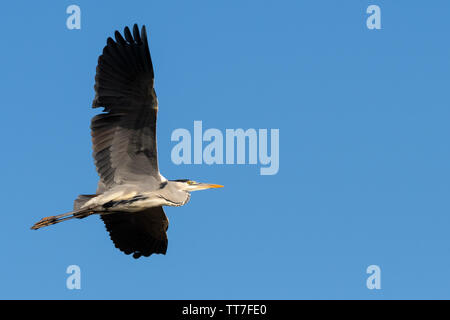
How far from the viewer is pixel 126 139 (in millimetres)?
12758

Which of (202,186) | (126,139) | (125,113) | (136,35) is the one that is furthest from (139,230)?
(136,35)

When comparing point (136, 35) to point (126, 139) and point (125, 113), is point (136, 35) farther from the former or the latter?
point (126, 139)

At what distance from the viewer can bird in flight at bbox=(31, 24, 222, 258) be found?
40.4ft

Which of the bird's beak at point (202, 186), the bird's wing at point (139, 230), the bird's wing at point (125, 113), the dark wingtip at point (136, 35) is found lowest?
the bird's wing at point (139, 230)

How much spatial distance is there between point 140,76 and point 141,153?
1.36 meters

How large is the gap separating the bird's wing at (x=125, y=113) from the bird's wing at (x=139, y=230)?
5.36ft

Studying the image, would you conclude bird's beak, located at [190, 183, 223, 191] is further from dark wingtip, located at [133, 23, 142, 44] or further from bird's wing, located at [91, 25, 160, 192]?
dark wingtip, located at [133, 23, 142, 44]

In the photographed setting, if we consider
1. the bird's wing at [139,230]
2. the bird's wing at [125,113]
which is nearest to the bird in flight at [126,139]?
the bird's wing at [125,113]

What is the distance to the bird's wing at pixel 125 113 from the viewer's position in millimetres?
12305

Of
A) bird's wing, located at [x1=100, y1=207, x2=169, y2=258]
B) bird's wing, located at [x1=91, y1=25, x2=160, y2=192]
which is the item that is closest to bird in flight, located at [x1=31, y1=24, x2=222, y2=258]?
bird's wing, located at [x1=91, y1=25, x2=160, y2=192]

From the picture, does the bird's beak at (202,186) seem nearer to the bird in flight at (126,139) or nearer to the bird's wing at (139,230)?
the bird in flight at (126,139)
